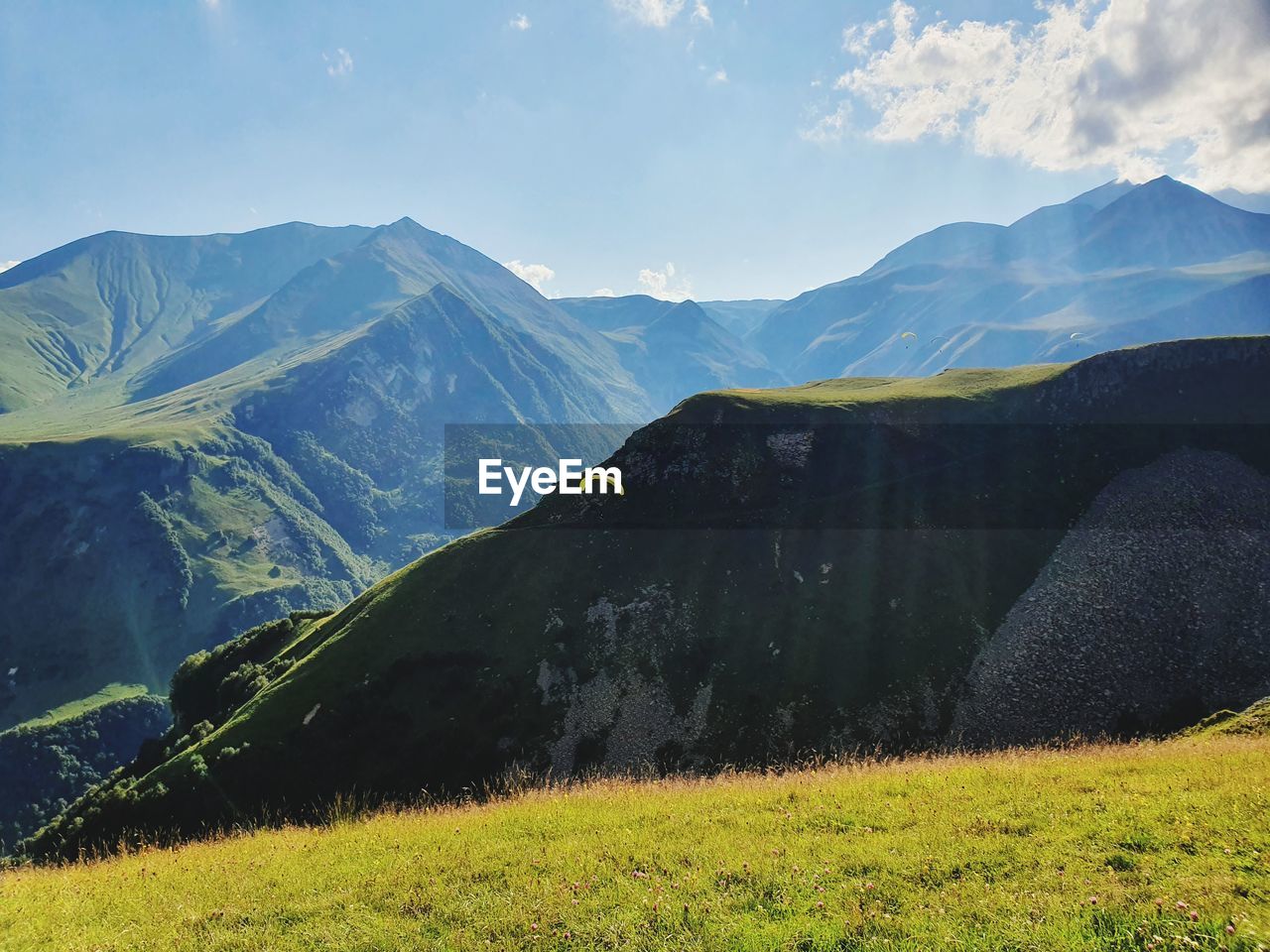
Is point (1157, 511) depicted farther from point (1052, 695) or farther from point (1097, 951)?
point (1097, 951)

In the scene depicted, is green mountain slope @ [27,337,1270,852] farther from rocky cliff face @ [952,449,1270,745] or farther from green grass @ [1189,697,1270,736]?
green grass @ [1189,697,1270,736]

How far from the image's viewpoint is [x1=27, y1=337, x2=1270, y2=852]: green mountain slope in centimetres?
5978

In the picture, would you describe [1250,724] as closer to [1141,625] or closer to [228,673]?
[1141,625]

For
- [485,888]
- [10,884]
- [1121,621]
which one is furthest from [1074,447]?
[10,884]

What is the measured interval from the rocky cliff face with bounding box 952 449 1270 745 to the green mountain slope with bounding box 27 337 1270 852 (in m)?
0.54

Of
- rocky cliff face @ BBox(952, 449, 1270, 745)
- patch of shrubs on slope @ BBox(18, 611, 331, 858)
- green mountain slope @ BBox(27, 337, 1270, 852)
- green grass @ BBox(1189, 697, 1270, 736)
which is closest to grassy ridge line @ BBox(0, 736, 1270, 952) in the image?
green grass @ BBox(1189, 697, 1270, 736)

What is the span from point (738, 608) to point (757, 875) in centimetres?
6054

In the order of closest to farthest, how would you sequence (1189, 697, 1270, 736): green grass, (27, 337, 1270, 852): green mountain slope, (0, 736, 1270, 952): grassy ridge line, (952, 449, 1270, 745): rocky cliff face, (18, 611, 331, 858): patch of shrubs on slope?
1. (0, 736, 1270, 952): grassy ridge line
2. (1189, 697, 1270, 736): green grass
3. (952, 449, 1270, 745): rocky cliff face
4. (18, 611, 331, 858): patch of shrubs on slope
5. (27, 337, 1270, 852): green mountain slope

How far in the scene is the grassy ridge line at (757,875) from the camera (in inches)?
444

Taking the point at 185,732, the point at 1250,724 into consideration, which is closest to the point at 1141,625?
the point at 1250,724

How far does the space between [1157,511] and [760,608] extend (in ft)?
149

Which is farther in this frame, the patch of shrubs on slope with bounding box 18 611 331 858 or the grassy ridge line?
the patch of shrubs on slope with bounding box 18 611 331 858

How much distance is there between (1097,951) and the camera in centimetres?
1000

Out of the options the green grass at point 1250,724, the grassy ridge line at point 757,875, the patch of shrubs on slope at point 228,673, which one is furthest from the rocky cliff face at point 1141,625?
the patch of shrubs on slope at point 228,673
